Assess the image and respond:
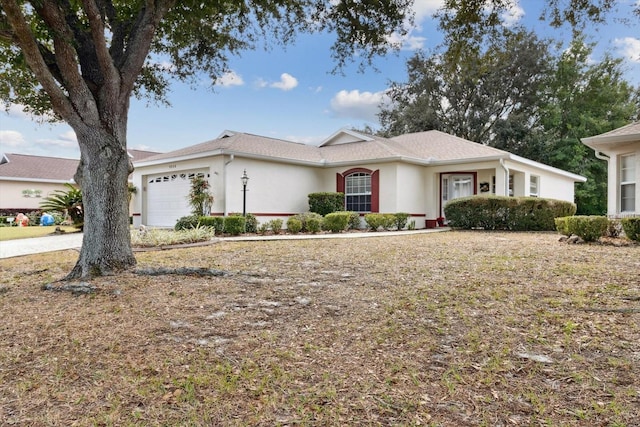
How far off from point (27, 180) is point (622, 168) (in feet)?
96.7

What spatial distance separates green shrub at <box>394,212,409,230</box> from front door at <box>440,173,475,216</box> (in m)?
2.58

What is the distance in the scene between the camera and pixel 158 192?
18016mm

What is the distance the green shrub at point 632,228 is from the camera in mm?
9445

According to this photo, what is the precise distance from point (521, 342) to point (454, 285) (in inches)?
76.5

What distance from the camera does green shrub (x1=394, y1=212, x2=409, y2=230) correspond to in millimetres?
15656

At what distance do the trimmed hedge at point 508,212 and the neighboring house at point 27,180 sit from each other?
18412mm

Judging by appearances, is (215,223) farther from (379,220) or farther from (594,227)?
(594,227)

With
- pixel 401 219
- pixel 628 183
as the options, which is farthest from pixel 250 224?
pixel 628 183

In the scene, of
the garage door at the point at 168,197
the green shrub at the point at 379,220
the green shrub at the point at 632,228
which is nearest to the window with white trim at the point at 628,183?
the green shrub at the point at 632,228

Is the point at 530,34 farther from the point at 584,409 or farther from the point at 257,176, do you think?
the point at 584,409

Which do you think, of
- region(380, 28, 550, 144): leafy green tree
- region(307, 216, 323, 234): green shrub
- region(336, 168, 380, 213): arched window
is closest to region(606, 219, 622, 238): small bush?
region(336, 168, 380, 213): arched window

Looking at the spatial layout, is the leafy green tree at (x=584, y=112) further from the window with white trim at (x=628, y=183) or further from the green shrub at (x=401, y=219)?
the green shrub at (x=401, y=219)

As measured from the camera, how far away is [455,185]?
58.2ft

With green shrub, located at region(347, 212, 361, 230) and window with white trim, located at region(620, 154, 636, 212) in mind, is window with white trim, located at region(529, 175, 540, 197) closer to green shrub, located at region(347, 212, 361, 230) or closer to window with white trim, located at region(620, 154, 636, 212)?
window with white trim, located at region(620, 154, 636, 212)
